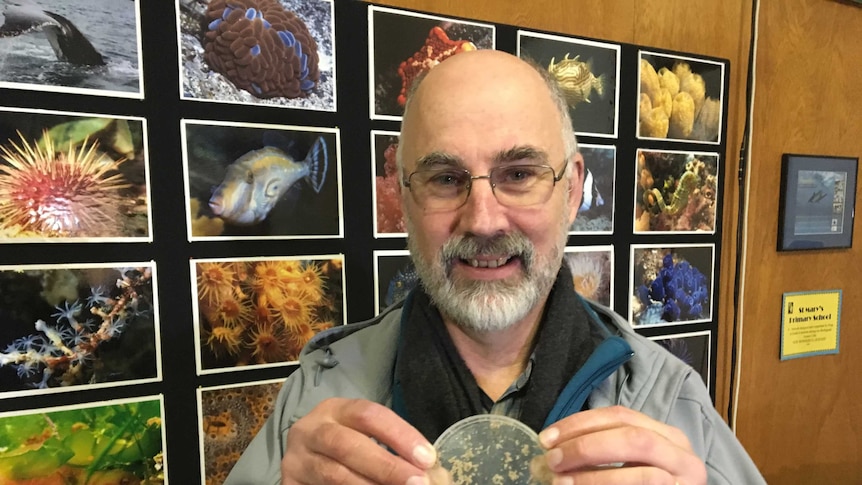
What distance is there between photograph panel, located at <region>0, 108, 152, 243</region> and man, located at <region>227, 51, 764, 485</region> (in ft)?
1.52

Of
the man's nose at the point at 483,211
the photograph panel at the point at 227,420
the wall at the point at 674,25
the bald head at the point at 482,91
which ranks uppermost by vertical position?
the wall at the point at 674,25

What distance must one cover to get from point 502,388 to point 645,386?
226mm

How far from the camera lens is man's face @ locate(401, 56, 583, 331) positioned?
0.76 meters

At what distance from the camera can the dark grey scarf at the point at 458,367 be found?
77 centimetres

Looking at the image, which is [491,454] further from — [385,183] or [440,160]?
[385,183]

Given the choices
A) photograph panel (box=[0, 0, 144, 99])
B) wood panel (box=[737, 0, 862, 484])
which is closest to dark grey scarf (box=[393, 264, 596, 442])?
photograph panel (box=[0, 0, 144, 99])

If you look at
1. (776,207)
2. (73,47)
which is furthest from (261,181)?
(776,207)

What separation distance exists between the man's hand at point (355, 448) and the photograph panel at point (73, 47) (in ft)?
2.33

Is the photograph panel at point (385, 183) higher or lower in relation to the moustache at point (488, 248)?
higher

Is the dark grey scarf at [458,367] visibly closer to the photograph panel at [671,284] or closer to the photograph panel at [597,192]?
the photograph panel at [597,192]

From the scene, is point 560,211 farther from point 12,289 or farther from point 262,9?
point 12,289

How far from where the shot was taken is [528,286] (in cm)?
78

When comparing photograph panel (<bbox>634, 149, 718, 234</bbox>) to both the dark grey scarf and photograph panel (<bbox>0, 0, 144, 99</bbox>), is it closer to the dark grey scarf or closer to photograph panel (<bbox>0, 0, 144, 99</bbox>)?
the dark grey scarf

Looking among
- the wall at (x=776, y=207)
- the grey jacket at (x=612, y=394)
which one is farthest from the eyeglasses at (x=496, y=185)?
the wall at (x=776, y=207)
